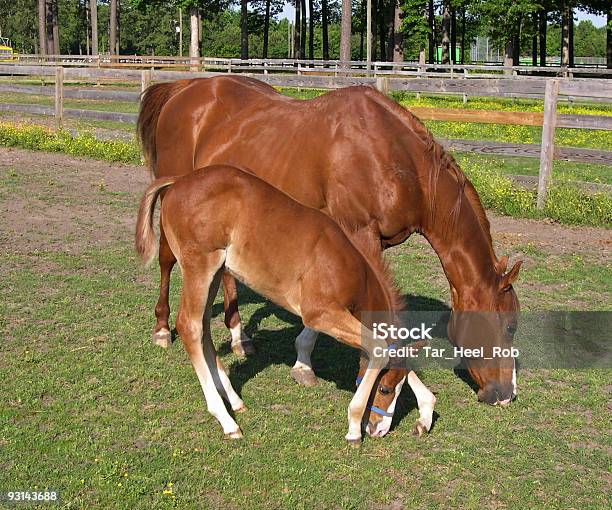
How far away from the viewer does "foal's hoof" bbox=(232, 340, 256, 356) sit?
220 inches

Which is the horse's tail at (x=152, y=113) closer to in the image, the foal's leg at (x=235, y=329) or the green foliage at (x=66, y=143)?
the foal's leg at (x=235, y=329)

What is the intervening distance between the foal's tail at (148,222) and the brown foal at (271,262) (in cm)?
21

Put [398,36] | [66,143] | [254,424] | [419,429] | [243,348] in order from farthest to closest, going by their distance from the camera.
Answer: [398,36], [66,143], [243,348], [254,424], [419,429]

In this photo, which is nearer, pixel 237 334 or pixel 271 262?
pixel 271 262

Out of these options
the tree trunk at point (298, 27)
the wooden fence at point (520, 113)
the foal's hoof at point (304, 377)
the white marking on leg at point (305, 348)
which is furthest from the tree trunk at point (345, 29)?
the foal's hoof at point (304, 377)

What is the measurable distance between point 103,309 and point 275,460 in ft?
9.08

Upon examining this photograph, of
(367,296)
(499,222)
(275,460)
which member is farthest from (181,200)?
(499,222)

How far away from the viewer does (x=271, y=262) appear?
426 centimetres

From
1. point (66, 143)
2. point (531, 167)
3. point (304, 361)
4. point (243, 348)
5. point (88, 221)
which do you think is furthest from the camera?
point (66, 143)

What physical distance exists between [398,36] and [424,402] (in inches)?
1702

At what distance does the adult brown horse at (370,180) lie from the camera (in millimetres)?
4734

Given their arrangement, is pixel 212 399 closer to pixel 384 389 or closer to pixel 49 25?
pixel 384 389

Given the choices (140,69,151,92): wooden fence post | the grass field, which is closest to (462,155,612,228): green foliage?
the grass field

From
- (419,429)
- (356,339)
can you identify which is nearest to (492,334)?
(419,429)
